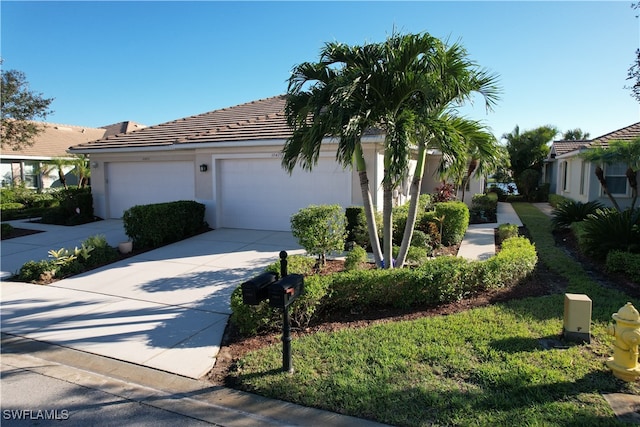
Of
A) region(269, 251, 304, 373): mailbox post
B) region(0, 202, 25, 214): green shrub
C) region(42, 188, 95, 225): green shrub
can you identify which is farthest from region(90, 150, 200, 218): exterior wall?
region(269, 251, 304, 373): mailbox post

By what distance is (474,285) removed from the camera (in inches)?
227

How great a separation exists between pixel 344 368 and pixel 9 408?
3106 millimetres

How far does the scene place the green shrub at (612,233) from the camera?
7259mm

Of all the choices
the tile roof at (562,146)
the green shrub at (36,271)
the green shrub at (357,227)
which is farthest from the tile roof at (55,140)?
the tile roof at (562,146)

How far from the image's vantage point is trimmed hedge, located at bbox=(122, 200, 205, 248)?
33.0 ft

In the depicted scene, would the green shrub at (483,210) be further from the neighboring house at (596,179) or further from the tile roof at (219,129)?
the tile roof at (219,129)

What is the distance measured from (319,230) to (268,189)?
504cm

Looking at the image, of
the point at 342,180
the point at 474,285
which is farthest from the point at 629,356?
the point at 342,180

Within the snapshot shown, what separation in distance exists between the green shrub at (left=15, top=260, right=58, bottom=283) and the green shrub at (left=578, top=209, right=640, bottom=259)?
11006mm

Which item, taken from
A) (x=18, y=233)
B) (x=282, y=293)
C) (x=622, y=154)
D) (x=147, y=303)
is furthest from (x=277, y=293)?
(x=18, y=233)

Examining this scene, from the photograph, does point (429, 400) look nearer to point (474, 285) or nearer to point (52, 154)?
point (474, 285)

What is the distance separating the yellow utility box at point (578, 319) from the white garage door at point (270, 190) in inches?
282

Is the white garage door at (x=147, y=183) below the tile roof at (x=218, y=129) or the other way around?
below

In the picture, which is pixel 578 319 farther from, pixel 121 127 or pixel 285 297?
pixel 121 127
